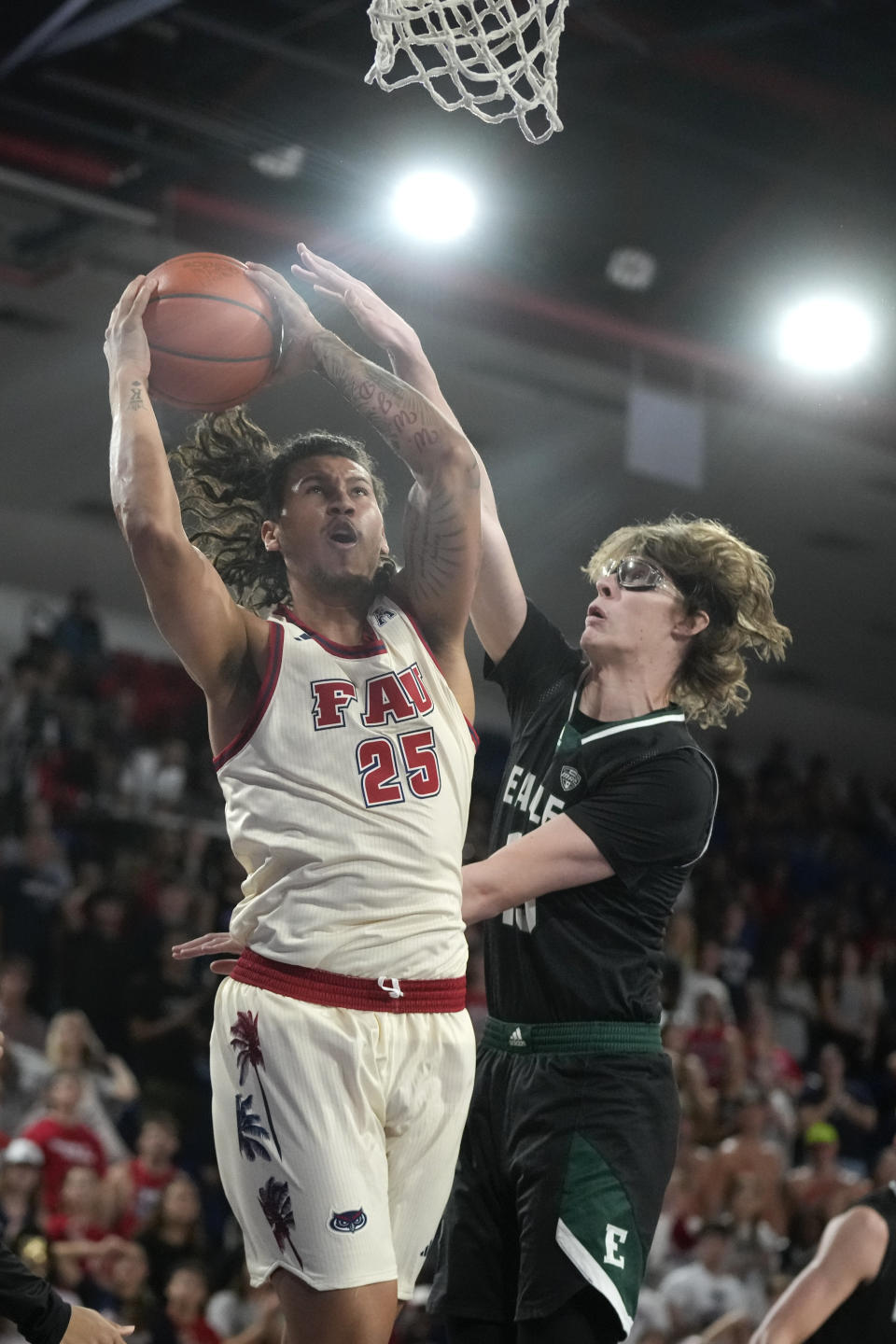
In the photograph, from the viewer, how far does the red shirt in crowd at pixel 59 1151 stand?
21.9 feet

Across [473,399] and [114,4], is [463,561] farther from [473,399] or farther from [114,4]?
[473,399]

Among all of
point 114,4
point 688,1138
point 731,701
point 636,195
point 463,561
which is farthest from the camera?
point 636,195

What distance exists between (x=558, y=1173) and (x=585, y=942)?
46 cm

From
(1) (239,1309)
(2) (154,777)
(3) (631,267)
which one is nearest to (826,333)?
(3) (631,267)

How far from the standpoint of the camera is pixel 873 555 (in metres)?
13.7

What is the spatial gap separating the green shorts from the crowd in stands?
3.44 metres

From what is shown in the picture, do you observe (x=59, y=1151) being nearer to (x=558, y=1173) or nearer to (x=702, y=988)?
(x=558, y=1173)

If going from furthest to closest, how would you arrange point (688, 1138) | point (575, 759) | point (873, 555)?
point (873, 555)
point (688, 1138)
point (575, 759)

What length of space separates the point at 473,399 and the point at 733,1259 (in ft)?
20.5

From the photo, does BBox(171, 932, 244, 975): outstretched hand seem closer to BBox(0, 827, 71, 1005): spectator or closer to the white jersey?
the white jersey

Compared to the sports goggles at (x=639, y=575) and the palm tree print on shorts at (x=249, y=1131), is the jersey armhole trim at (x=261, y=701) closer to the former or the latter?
the palm tree print on shorts at (x=249, y=1131)

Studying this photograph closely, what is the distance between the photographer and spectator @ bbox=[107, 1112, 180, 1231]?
22.0 feet

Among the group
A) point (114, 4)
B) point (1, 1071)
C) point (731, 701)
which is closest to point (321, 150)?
point (114, 4)

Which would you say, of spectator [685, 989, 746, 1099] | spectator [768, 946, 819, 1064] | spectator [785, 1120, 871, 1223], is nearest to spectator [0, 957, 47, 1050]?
spectator [685, 989, 746, 1099]
